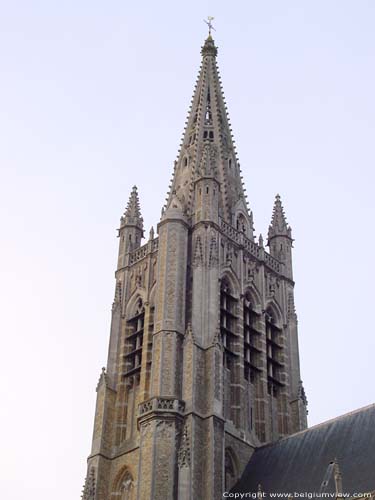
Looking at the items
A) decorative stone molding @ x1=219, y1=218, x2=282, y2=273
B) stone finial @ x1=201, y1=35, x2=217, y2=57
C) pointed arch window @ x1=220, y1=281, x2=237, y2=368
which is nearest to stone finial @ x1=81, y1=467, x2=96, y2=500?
pointed arch window @ x1=220, y1=281, x2=237, y2=368

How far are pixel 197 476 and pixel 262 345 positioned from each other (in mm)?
7929

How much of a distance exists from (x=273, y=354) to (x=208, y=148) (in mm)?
9299

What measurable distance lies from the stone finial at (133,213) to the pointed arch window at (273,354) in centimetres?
773

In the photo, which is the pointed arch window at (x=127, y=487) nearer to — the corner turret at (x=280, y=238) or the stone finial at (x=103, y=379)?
the stone finial at (x=103, y=379)

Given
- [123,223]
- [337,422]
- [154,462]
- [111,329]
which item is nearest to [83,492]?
[154,462]

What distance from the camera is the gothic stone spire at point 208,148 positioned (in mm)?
38938

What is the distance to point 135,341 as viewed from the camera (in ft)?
118

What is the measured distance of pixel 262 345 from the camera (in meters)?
35.8

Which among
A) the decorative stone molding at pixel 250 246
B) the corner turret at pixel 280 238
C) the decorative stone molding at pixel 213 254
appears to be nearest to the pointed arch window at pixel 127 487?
the decorative stone molding at pixel 213 254

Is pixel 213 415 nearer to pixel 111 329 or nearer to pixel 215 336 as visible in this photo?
pixel 215 336

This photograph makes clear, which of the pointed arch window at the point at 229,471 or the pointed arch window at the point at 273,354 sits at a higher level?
the pointed arch window at the point at 273,354

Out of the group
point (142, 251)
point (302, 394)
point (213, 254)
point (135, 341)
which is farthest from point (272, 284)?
point (135, 341)

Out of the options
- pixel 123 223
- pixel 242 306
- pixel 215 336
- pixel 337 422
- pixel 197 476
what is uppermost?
pixel 123 223

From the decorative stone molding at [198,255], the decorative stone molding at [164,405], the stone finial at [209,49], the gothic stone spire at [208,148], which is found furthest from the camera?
the stone finial at [209,49]
